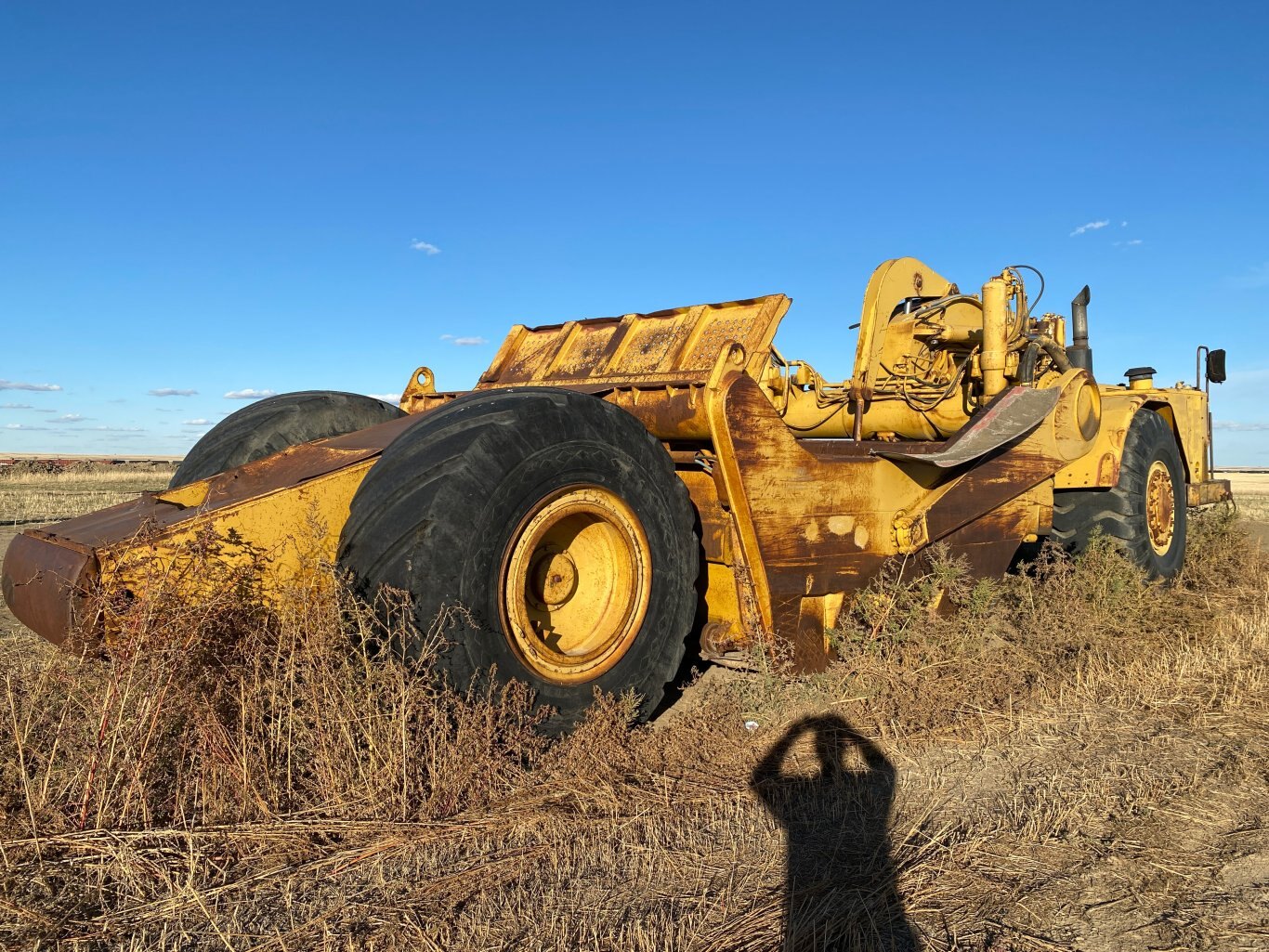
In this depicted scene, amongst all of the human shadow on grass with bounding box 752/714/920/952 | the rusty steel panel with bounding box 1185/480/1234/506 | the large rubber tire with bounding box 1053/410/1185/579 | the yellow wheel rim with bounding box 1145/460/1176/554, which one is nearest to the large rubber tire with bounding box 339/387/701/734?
the human shadow on grass with bounding box 752/714/920/952

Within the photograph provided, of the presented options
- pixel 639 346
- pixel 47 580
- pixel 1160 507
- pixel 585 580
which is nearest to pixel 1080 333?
pixel 1160 507

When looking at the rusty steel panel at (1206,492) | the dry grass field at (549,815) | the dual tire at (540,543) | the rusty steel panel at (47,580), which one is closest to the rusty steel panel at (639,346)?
the dual tire at (540,543)

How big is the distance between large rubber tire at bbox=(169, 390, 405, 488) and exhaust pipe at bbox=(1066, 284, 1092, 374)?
5863mm

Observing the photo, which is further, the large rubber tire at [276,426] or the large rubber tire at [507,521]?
the large rubber tire at [276,426]

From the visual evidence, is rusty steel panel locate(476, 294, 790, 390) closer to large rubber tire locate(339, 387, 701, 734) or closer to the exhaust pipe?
large rubber tire locate(339, 387, 701, 734)

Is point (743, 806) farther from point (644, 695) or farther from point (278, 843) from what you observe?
point (278, 843)

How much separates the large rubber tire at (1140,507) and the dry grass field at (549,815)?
3.17 m

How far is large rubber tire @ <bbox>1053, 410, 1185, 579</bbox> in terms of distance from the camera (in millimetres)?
7438

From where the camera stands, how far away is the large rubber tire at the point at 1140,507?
744 cm

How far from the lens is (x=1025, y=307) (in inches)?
283

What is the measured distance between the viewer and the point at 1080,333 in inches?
336

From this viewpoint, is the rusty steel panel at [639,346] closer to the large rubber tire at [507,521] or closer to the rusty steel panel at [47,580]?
the large rubber tire at [507,521]

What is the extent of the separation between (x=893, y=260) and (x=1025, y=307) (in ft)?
3.73

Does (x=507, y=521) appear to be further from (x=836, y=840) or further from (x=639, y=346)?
(x=639, y=346)
